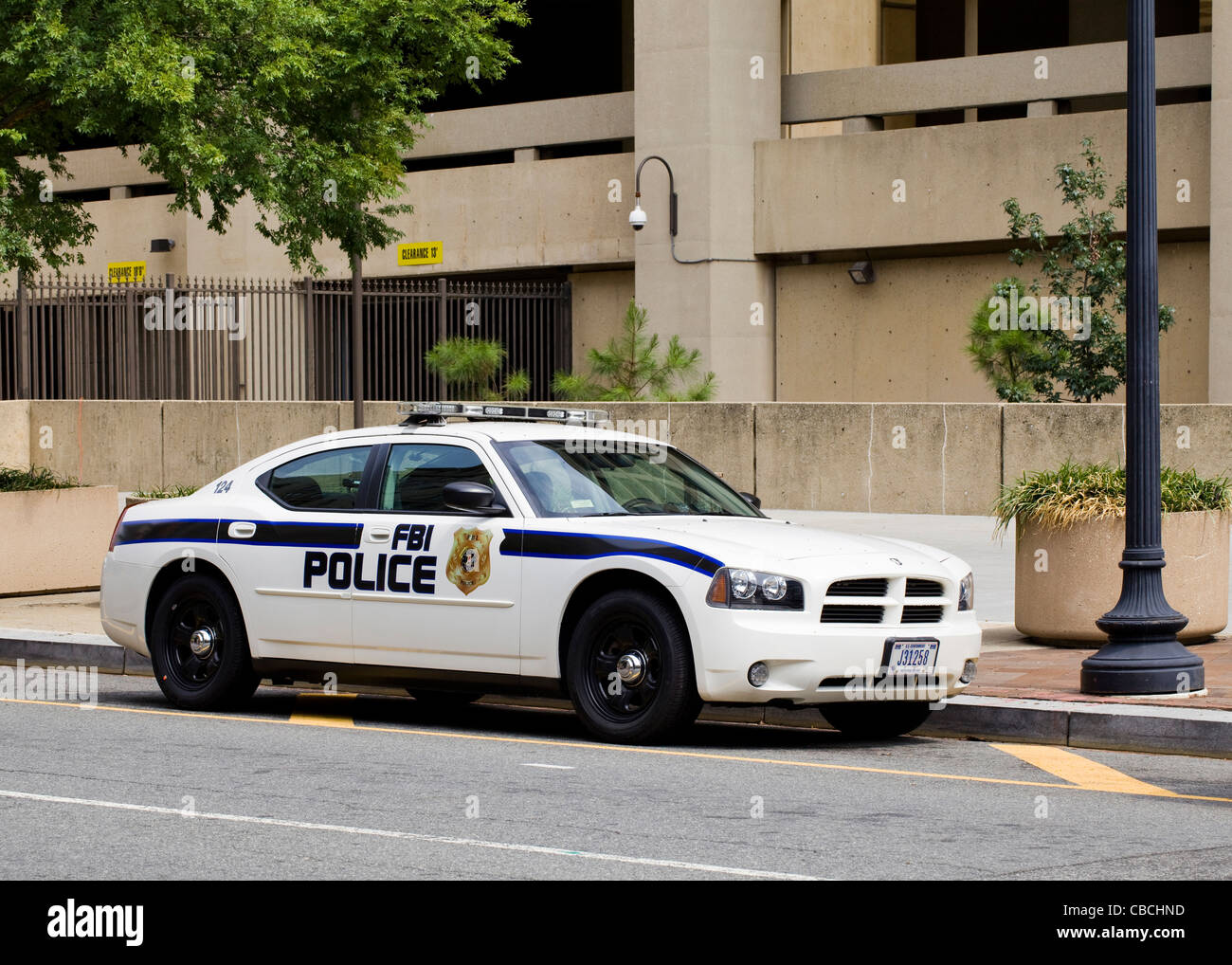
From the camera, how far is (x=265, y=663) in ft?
35.0

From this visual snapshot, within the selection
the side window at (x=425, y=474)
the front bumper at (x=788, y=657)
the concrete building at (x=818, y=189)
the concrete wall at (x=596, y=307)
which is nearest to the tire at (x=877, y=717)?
the front bumper at (x=788, y=657)

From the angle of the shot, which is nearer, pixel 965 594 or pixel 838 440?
pixel 965 594

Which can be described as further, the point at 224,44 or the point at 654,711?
the point at 224,44

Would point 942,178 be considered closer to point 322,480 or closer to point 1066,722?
point 322,480

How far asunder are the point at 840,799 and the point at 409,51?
1204 cm

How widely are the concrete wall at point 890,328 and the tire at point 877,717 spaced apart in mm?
17752

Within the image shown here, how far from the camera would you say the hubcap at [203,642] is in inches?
431

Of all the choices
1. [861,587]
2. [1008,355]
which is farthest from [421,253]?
[861,587]

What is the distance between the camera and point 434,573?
10008 mm

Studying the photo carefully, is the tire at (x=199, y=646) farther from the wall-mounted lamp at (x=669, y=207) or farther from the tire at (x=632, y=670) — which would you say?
the wall-mounted lamp at (x=669, y=207)

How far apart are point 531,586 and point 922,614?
2024mm

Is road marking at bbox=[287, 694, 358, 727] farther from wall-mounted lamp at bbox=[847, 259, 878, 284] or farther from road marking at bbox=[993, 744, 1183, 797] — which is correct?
wall-mounted lamp at bbox=[847, 259, 878, 284]
